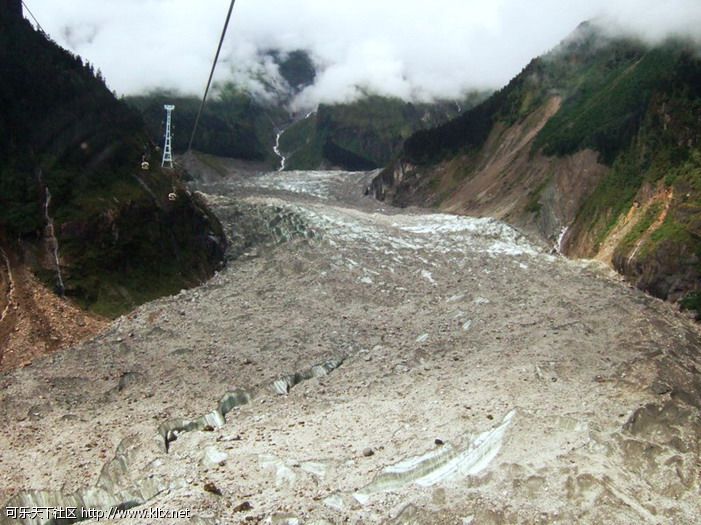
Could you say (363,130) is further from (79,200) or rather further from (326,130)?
(79,200)

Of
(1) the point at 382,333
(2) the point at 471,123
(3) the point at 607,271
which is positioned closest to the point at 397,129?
(2) the point at 471,123

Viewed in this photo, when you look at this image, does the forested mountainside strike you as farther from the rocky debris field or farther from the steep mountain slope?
the rocky debris field

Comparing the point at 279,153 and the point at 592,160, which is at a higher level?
the point at 279,153

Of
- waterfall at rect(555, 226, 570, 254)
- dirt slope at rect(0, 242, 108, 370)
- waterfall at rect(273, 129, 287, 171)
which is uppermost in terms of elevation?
waterfall at rect(273, 129, 287, 171)

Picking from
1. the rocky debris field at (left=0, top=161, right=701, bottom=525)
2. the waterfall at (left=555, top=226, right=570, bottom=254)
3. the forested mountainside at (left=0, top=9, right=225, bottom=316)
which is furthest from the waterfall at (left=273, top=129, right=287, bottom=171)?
the rocky debris field at (left=0, top=161, right=701, bottom=525)

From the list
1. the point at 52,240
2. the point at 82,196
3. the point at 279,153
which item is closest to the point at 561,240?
the point at 82,196

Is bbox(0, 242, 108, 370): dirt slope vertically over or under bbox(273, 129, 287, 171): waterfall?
under
